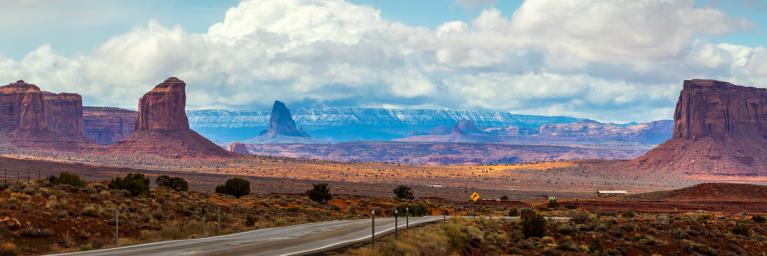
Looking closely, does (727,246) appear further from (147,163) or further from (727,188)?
(147,163)

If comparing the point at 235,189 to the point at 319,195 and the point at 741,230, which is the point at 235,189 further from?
the point at 741,230

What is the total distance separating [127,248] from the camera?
2606cm

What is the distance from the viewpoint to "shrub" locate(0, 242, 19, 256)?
24141mm

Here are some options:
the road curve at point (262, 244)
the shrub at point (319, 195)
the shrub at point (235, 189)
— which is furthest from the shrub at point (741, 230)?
the shrub at point (235, 189)

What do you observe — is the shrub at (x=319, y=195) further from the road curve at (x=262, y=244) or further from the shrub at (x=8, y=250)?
Result: the shrub at (x=8, y=250)

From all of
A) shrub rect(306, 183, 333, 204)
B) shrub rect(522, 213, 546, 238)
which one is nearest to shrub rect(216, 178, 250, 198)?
shrub rect(306, 183, 333, 204)

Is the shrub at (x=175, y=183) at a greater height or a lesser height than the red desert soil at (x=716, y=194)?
greater

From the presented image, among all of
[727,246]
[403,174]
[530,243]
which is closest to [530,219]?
[530,243]

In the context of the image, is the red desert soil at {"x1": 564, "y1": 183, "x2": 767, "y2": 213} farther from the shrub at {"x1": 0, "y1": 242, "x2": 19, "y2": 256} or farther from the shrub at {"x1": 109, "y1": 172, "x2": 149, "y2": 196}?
the shrub at {"x1": 0, "y1": 242, "x2": 19, "y2": 256}

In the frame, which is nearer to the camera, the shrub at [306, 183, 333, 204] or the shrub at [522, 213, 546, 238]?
the shrub at [522, 213, 546, 238]

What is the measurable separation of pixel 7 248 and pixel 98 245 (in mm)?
3924

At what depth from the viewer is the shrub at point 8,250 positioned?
2414 centimetres

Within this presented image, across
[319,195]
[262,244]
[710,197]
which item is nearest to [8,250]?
[262,244]

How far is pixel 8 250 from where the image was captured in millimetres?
24344
